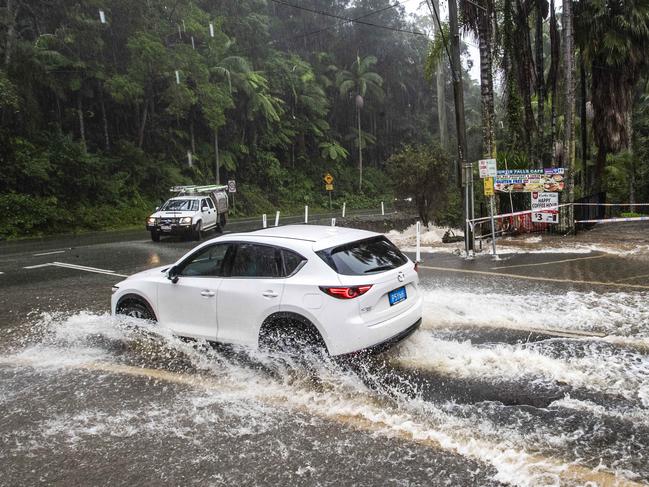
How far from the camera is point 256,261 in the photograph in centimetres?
577

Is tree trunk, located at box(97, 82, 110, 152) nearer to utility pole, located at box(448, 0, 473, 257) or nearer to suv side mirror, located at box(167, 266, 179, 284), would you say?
utility pole, located at box(448, 0, 473, 257)

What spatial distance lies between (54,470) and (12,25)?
28574mm

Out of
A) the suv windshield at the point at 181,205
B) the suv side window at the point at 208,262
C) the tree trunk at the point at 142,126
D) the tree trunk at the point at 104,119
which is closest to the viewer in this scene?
the suv side window at the point at 208,262

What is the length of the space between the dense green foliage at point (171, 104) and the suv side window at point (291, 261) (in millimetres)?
22660

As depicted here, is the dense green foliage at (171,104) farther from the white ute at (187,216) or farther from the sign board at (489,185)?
the sign board at (489,185)

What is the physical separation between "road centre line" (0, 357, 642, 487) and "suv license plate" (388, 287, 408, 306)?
4.28 feet

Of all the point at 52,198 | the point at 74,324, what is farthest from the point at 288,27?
the point at 74,324

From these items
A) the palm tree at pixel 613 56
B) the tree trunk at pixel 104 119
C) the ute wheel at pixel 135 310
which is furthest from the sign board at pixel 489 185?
the tree trunk at pixel 104 119

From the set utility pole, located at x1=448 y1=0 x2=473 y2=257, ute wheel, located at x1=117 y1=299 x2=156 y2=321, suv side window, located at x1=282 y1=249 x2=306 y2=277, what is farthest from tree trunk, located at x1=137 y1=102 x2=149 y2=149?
suv side window, located at x1=282 y1=249 x2=306 y2=277

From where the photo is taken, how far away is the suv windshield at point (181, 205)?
778 inches

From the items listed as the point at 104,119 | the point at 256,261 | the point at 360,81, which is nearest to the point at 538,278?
the point at 256,261

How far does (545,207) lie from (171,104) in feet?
74.2

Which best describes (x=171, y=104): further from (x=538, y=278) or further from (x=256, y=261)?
(x=256, y=261)

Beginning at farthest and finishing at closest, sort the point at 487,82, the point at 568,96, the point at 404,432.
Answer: the point at 487,82
the point at 568,96
the point at 404,432
